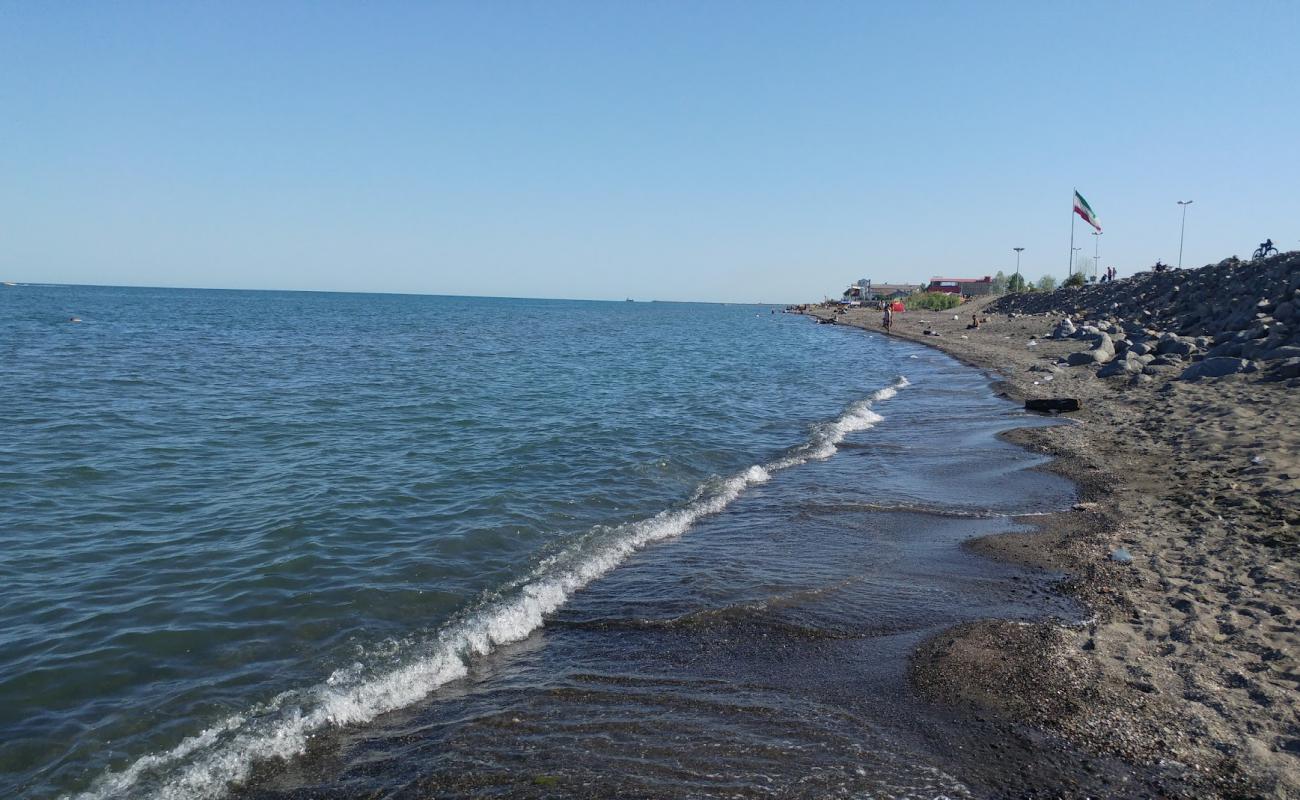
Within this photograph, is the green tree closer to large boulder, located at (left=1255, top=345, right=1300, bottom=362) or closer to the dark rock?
large boulder, located at (left=1255, top=345, right=1300, bottom=362)

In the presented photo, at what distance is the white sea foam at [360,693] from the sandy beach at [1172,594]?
4012 millimetres

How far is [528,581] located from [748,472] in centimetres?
619

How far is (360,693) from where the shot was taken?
5949 millimetres

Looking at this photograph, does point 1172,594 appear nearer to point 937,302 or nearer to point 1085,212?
point 1085,212

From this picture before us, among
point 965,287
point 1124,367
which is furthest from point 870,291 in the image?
point 1124,367

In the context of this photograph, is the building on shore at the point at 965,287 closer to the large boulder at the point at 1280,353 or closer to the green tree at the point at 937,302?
the green tree at the point at 937,302

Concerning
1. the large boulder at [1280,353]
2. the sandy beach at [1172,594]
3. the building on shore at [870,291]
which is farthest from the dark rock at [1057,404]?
the building on shore at [870,291]

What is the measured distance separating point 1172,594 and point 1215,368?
13.5 metres

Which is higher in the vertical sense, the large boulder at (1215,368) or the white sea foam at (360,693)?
the large boulder at (1215,368)

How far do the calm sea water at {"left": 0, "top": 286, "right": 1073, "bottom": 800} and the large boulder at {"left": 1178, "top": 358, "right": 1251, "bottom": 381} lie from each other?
Result: 4.30m

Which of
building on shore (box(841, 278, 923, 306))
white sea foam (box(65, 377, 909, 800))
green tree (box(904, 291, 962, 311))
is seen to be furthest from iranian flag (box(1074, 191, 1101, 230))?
building on shore (box(841, 278, 923, 306))

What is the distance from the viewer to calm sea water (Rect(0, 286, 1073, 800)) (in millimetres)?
5023

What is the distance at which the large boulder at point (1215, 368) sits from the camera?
16562 mm

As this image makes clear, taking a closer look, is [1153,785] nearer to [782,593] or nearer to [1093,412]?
[782,593]
